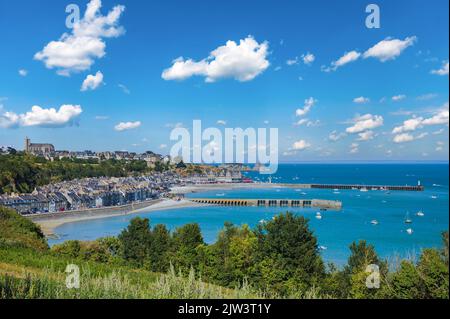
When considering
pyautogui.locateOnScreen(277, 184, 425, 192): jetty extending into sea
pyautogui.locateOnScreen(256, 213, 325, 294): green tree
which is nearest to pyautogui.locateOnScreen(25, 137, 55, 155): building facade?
pyautogui.locateOnScreen(277, 184, 425, 192): jetty extending into sea

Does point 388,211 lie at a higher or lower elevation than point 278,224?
lower

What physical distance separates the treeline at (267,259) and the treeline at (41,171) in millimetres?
36531

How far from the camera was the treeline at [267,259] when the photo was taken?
10.5m

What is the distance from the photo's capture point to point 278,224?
13.6 meters

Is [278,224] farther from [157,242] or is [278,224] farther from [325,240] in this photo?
[325,240]

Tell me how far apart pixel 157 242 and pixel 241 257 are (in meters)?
5.64

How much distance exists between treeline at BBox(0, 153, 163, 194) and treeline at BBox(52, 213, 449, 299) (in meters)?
36.5

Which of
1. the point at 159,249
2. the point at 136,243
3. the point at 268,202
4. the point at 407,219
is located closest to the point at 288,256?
the point at 159,249

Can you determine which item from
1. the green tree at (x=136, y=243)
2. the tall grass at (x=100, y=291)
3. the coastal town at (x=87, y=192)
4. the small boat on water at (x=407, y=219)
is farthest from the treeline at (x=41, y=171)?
the tall grass at (x=100, y=291)

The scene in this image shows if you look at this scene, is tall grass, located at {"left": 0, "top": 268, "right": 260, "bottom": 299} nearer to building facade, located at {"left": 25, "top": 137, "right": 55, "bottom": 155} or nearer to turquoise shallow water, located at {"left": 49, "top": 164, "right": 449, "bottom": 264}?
turquoise shallow water, located at {"left": 49, "top": 164, "right": 449, "bottom": 264}

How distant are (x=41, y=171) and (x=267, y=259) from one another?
187 feet

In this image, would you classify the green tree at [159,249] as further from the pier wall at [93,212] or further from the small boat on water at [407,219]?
the small boat on water at [407,219]

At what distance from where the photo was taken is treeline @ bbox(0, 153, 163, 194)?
165ft
